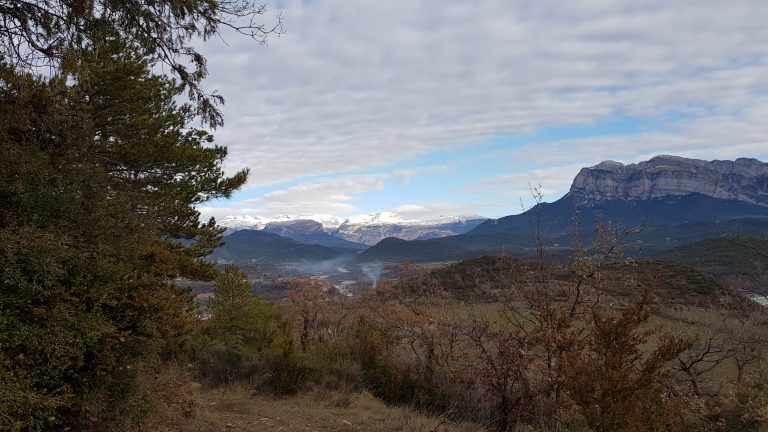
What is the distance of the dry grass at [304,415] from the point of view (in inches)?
290

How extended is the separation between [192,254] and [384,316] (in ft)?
26.1

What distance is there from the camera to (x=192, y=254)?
1789 cm

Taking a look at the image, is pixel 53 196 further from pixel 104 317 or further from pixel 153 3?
pixel 153 3

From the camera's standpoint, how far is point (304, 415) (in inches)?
321

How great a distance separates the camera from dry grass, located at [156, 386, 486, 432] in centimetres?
736

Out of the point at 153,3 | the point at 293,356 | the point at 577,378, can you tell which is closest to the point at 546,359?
the point at 577,378

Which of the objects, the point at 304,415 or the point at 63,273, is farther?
the point at 304,415

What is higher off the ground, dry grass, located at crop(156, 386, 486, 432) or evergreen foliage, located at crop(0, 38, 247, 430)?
evergreen foliage, located at crop(0, 38, 247, 430)

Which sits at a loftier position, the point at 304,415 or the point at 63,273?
the point at 63,273

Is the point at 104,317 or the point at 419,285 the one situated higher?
the point at 104,317

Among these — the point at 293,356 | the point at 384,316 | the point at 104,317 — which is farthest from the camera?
the point at 384,316

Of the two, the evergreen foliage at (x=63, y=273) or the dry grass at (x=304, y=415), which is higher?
the evergreen foliage at (x=63, y=273)

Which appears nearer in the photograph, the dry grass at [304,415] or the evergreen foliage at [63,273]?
the evergreen foliage at [63,273]

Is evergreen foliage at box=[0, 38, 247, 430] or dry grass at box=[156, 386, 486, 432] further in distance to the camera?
dry grass at box=[156, 386, 486, 432]
